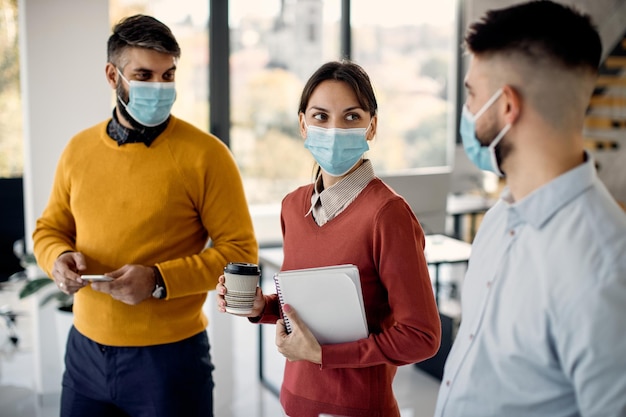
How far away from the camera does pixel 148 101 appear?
2000 mm

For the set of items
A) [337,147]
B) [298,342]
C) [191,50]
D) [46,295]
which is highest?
[191,50]

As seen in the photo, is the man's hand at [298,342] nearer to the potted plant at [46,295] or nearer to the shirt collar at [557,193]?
the shirt collar at [557,193]

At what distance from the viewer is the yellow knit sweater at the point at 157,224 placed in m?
1.94

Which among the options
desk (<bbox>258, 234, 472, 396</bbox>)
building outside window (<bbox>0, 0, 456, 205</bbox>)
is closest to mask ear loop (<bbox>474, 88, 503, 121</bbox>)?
desk (<bbox>258, 234, 472, 396</bbox>)

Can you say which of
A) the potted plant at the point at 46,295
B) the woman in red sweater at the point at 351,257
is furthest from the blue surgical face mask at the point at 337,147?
the potted plant at the point at 46,295

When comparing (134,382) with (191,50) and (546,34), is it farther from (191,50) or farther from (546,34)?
(191,50)

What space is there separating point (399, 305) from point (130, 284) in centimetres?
75

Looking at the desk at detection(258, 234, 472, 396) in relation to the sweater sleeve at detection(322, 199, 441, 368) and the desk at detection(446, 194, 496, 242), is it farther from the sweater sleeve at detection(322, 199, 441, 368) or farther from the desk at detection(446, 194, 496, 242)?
the sweater sleeve at detection(322, 199, 441, 368)

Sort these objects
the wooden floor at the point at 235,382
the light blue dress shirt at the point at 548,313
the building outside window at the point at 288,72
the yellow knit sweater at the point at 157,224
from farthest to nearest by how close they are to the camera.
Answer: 1. the building outside window at the point at 288,72
2. the wooden floor at the point at 235,382
3. the yellow knit sweater at the point at 157,224
4. the light blue dress shirt at the point at 548,313

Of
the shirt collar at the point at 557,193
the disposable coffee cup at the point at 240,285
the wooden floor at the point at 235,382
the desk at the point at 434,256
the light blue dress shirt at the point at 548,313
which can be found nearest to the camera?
the light blue dress shirt at the point at 548,313

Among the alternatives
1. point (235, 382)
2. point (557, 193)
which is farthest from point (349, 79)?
point (235, 382)

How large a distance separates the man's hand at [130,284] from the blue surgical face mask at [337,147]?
22.2 inches

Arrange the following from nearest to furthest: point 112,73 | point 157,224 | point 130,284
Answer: point 130,284, point 157,224, point 112,73

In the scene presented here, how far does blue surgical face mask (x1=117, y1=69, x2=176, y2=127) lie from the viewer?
6.54ft
